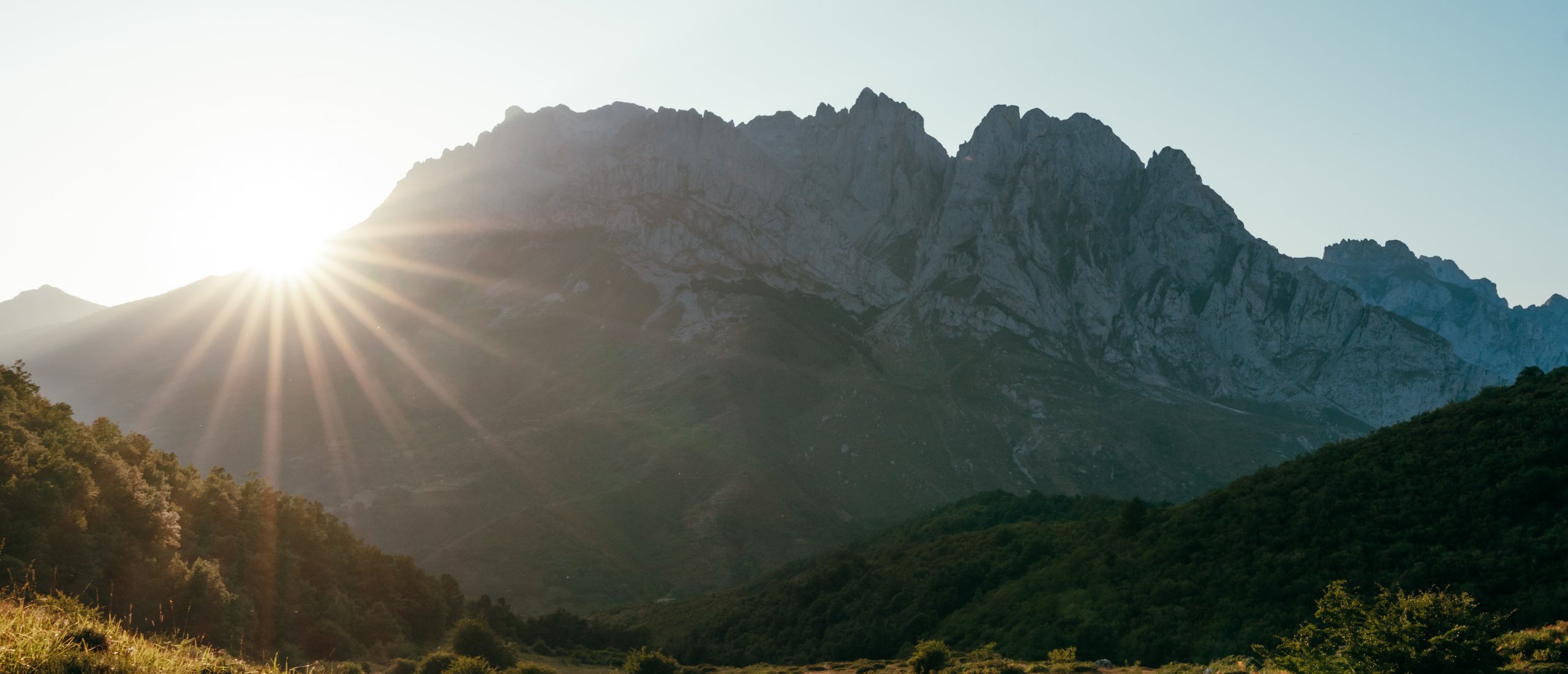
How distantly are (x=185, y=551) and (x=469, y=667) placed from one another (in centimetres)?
1940

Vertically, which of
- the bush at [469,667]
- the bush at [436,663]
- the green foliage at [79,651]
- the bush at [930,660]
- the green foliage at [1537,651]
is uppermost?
the green foliage at [79,651]

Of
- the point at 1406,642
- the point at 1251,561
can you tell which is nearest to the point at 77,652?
the point at 1406,642

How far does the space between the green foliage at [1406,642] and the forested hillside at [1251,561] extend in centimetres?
1335

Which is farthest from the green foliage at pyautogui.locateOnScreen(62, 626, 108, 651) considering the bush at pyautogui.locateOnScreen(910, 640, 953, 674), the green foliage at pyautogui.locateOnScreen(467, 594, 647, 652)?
the green foliage at pyautogui.locateOnScreen(467, 594, 647, 652)

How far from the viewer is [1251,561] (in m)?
51.0

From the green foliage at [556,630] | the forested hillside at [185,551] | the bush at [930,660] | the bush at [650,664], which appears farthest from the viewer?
the green foliage at [556,630]

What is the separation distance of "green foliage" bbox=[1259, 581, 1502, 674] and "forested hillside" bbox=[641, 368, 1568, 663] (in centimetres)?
1335

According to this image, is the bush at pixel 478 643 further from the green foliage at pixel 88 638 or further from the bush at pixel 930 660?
the green foliage at pixel 88 638

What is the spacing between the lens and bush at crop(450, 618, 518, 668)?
47594 mm

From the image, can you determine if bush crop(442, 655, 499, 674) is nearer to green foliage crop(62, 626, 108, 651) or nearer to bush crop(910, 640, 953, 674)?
bush crop(910, 640, 953, 674)

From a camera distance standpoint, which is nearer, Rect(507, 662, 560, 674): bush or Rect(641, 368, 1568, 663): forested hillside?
Rect(507, 662, 560, 674): bush

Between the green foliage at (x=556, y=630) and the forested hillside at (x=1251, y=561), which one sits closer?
the forested hillside at (x=1251, y=561)

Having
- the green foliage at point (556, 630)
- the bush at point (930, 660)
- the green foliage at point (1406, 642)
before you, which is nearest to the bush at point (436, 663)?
the bush at point (930, 660)

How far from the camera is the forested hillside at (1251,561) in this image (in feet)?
142
